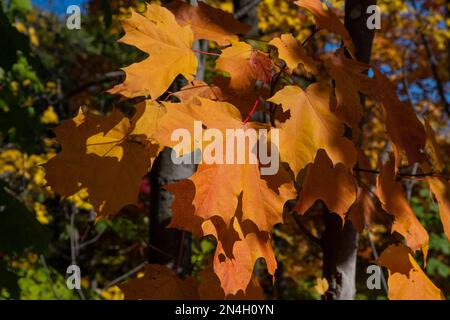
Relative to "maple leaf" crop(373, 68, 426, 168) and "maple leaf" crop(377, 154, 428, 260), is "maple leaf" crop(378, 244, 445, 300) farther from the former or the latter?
"maple leaf" crop(373, 68, 426, 168)

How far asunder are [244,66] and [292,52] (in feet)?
0.44

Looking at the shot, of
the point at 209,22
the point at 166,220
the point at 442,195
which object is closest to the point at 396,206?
the point at 442,195

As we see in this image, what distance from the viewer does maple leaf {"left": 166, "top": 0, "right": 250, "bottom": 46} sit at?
1.34 metres

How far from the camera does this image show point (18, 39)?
2.40m

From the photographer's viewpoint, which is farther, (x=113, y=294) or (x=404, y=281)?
(x=113, y=294)

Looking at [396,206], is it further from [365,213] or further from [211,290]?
[211,290]

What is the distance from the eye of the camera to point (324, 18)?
121cm

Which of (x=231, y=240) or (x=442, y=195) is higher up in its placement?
(x=442, y=195)

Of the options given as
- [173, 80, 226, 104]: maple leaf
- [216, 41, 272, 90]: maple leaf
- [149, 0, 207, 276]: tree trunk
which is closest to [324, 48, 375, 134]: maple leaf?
[216, 41, 272, 90]: maple leaf

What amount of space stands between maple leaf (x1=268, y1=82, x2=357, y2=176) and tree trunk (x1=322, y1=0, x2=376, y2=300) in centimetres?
63

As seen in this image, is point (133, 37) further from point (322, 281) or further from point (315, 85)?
point (322, 281)

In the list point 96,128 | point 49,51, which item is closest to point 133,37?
point 96,128

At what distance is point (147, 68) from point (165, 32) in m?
0.12

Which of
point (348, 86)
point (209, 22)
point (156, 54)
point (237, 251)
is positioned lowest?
point (237, 251)
